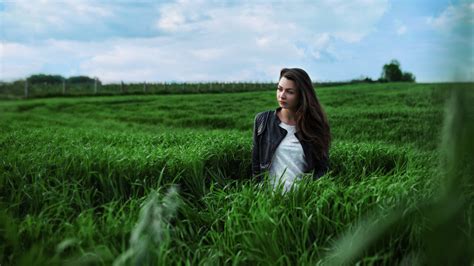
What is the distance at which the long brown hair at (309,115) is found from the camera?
4074mm

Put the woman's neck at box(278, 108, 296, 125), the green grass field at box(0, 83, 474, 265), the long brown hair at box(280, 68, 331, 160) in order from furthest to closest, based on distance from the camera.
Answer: the woman's neck at box(278, 108, 296, 125), the long brown hair at box(280, 68, 331, 160), the green grass field at box(0, 83, 474, 265)

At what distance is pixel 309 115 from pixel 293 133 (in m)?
0.20

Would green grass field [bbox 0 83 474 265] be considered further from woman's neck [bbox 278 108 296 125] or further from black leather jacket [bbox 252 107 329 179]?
woman's neck [bbox 278 108 296 125]

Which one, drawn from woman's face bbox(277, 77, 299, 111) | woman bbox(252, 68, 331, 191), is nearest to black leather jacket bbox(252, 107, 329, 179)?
woman bbox(252, 68, 331, 191)

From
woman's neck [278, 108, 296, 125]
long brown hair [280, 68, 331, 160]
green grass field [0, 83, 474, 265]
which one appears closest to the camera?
green grass field [0, 83, 474, 265]

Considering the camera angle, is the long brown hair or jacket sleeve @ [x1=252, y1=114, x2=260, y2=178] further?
jacket sleeve @ [x1=252, y1=114, x2=260, y2=178]

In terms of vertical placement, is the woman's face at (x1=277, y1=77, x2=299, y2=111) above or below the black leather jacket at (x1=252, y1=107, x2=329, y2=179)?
above

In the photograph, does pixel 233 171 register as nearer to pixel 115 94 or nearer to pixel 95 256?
pixel 95 256

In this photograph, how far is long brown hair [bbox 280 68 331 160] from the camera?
4.07 meters

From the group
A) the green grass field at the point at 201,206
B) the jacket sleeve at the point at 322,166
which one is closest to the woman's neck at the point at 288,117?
the jacket sleeve at the point at 322,166

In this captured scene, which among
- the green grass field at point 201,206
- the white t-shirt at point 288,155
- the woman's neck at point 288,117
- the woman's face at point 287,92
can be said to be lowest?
the green grass field at point 201,206

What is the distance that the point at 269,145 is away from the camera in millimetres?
4152

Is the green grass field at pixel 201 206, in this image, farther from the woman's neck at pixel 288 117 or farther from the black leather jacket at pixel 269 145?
the woman's neck at pixel 288 117

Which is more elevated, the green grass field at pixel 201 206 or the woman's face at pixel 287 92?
the woman's face at pixel 287 92
